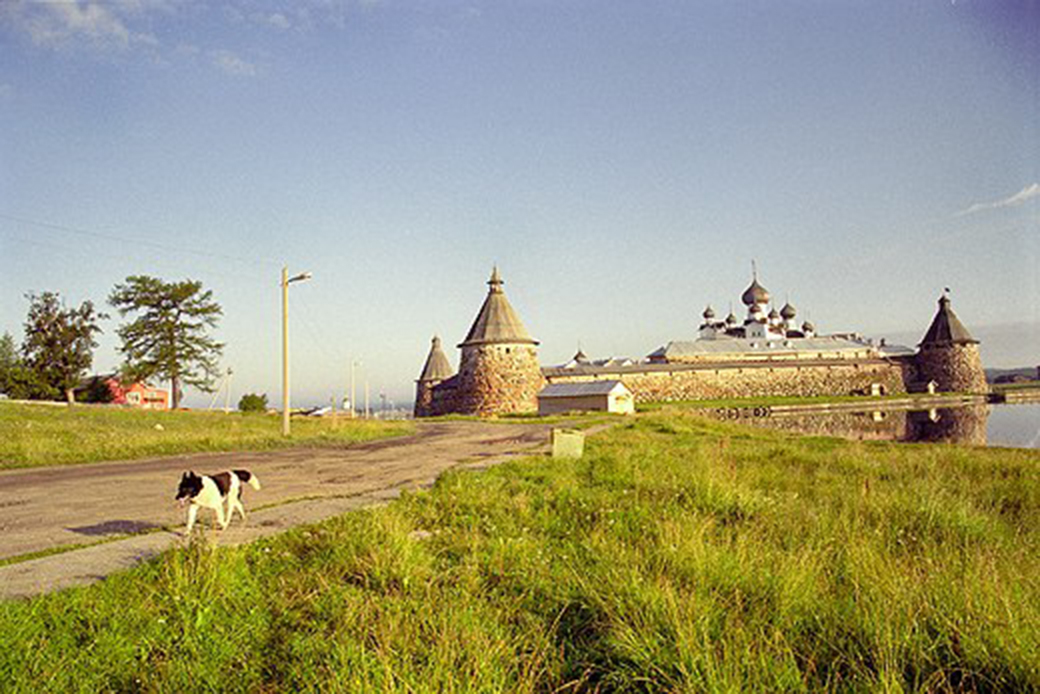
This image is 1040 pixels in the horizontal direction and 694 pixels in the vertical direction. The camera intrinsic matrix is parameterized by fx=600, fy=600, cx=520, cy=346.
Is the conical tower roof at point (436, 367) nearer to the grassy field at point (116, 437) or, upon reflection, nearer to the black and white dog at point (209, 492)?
the grassy field at point (116, 437)

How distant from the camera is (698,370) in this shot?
64.6 m

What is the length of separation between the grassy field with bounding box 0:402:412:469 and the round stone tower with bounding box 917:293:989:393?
6666 cm

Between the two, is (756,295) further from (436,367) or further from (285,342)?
(285,342)

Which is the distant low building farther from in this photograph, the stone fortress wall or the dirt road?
the stone fortress wall

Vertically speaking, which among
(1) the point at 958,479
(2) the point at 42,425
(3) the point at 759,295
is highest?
(3) the point at 759,295

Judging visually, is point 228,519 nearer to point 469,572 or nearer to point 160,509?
point 160,509

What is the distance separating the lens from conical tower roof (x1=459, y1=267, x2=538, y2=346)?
5284 cm

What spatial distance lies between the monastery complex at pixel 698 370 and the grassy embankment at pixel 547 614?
4290cm

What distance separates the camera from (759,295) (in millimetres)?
93375

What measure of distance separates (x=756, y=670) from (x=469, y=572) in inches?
87.4

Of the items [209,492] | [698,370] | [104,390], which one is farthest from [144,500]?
[698,370]

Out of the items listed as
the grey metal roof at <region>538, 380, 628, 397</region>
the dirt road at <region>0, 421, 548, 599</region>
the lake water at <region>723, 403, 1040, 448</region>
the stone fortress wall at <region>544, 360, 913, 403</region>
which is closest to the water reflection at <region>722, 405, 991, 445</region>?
the lake water at <region>723, 403, 1040, 448</region>

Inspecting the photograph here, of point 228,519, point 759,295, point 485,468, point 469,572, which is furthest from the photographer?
point 759,295

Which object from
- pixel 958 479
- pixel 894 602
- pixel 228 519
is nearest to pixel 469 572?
pixel 894 602
